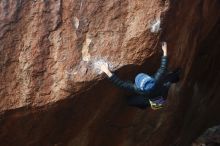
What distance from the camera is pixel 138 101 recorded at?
6.73 m

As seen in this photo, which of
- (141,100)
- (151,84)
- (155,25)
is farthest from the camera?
(141,100)

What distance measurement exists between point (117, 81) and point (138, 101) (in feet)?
2.28

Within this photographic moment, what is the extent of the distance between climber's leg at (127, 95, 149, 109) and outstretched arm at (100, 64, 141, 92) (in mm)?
382

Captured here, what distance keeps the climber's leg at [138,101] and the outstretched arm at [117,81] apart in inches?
15.1

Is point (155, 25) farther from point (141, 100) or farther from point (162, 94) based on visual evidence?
point (141, 100)

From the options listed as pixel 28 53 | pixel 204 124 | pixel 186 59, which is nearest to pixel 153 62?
pixel 186 59

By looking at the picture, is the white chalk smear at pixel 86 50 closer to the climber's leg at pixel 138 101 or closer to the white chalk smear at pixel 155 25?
the white chalk smear at pixel 155 25

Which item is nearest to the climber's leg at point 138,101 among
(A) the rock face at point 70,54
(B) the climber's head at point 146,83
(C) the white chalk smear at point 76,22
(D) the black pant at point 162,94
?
(D) the black pant at point 162,94

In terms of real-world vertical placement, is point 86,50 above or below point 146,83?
above

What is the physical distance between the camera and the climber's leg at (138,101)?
6.62 meters

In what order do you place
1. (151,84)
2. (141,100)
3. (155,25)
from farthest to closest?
(141,100), (155,25), (151,84)

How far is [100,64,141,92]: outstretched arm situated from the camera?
616 cm

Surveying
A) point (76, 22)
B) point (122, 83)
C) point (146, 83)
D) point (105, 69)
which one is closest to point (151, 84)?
point (146, 83)

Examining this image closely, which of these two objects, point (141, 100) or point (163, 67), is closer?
point (163, 67)
